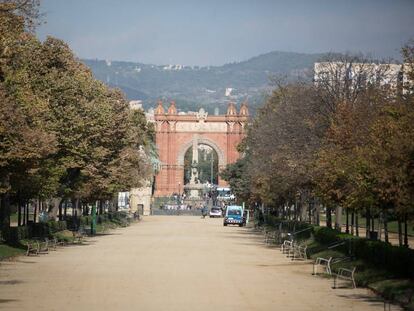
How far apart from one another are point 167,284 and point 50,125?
66.2 feet

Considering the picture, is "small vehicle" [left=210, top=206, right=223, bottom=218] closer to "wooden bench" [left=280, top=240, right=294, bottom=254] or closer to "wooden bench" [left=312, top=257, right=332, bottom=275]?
"wooden bench" [left=280, top=240, right=294, bottom=254]

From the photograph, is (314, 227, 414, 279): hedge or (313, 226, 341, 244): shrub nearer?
(314, 227, 414, 279): hedge

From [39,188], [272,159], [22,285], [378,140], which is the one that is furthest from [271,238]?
[22,285]

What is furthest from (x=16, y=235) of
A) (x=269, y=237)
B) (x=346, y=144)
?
(x=269, y=237)

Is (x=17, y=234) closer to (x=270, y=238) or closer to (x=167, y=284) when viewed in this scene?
(x=167, y=284)

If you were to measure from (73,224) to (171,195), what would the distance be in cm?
9471

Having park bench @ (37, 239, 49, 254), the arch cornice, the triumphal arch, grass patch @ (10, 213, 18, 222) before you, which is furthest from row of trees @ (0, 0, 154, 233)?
the triumphal arch

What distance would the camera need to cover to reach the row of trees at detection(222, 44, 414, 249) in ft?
98.0

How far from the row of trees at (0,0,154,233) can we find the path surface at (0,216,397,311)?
4.31 m

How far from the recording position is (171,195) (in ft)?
542

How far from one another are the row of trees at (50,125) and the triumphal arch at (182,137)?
86.0 meters

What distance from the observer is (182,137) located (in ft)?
544

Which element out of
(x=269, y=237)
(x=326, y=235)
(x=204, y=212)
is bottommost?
(x=269, y=237)

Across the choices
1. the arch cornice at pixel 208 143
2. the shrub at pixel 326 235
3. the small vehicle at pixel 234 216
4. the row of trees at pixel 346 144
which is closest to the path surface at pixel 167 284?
the shrub at pixel 326 235
